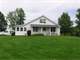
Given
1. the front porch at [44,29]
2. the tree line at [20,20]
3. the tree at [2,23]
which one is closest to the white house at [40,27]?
the front porch at [44,29]

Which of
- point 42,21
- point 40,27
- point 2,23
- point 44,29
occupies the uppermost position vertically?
point 42,21

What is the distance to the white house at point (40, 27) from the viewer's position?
68.4 meters

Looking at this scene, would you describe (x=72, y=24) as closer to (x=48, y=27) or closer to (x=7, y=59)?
(x=48, y=27)

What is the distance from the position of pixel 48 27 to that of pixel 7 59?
166ft

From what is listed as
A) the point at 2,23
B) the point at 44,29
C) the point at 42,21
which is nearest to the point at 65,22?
the point at 42,21

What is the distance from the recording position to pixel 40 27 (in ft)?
225

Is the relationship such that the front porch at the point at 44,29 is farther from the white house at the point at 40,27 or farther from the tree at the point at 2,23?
the tree at the point at 2,23

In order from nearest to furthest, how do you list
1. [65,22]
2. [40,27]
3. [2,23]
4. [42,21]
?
[40,27] → [42,21] → [65,22] → [2,23]

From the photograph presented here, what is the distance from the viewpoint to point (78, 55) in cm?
2178

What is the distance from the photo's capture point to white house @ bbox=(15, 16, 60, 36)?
6838cm

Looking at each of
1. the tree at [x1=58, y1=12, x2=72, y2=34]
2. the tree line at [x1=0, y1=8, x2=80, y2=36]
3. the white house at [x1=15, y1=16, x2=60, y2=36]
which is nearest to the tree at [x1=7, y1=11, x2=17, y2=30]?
the tree line at [x1=0, y1=8, x2=80, y2=36]

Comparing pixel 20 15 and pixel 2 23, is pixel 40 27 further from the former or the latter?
pixel 20 15

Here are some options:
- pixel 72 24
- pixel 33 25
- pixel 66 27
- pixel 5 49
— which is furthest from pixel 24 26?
pixel 5 49

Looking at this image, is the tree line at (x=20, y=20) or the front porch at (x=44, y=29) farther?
the tree line at (x=20, y=20)
